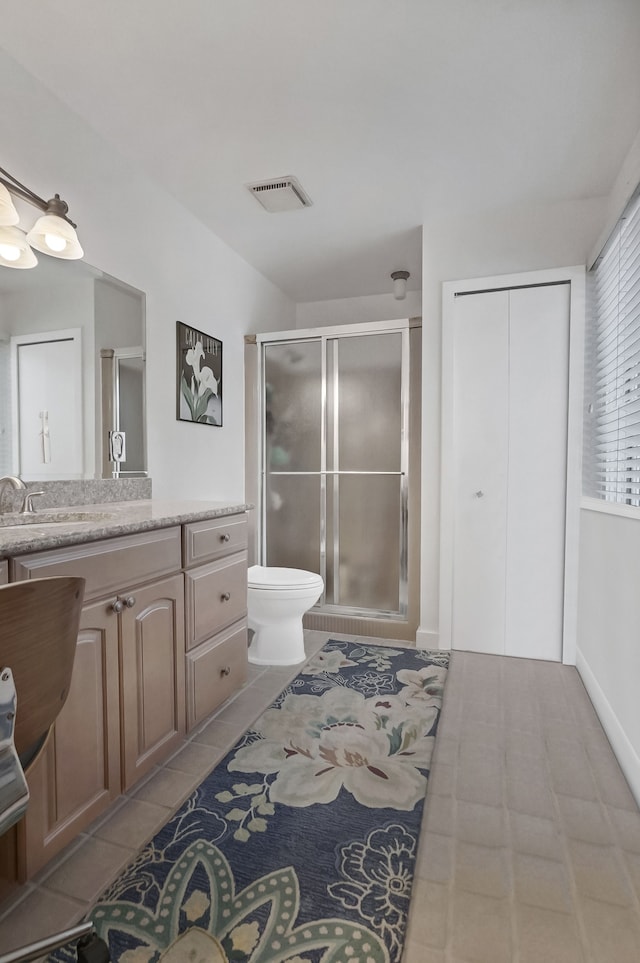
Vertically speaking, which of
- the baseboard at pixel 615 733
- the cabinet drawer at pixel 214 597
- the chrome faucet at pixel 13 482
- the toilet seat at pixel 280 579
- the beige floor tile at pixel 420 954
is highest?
the chrome faucet at pixel 13 482

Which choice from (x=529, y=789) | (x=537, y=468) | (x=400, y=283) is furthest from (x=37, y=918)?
(x=400, y=283)

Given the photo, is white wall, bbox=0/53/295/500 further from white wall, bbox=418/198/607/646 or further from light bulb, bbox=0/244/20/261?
white wall, bbox=418/198/607/646

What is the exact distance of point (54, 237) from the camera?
1.76 meters

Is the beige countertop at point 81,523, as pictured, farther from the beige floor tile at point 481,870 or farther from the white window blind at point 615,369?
the white window blind at point 615,369

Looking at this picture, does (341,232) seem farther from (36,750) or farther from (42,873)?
(42,873)

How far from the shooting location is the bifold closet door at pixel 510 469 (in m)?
2.62

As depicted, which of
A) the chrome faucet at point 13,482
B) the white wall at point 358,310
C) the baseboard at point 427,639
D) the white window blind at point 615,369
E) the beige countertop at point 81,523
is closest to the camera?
the beige countertop at point 81,523

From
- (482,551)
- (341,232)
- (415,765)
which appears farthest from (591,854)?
(341,232)

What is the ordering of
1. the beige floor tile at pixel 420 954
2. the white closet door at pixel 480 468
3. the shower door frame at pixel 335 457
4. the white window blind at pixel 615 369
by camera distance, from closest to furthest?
1. the beige floor tile at pixel 420 954
2. the white window blind at pixel 615 369
3. the white closet door at pixel 480 468
4. the shower door frame at pixel 335 457

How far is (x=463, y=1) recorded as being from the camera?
148cm

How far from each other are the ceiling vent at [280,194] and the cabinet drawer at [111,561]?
1.81 metres

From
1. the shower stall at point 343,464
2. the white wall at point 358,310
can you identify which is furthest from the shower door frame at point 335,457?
the white wall at point 358,310

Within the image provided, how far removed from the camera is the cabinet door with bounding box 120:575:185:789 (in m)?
1.44

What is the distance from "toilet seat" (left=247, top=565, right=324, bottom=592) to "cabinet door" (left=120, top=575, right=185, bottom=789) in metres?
0.79
